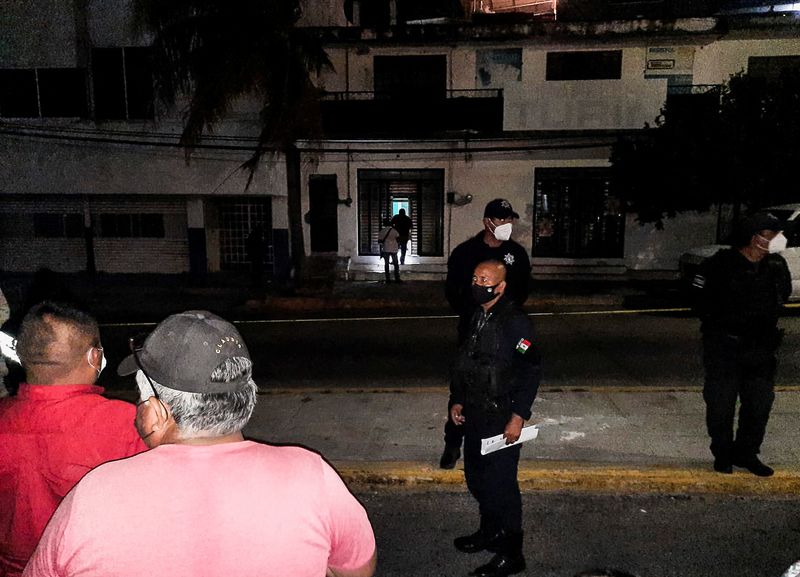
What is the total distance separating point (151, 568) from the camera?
1.27 meters

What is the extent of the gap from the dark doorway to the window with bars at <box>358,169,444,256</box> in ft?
2.48

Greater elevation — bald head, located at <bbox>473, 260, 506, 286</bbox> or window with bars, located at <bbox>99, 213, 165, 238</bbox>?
bald head, located at <bbox>473, 260, 506, 286</bbox>

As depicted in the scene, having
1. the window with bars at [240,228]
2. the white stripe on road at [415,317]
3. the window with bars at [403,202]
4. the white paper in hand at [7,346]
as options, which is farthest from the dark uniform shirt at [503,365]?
the window with bars at [240,228]

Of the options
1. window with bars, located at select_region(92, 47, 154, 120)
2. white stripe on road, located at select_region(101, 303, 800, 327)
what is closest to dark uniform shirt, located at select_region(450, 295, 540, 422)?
white stripe on road, located at select_region(101, 303, 800, 327)

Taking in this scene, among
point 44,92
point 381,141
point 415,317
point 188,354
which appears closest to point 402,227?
point 381,141

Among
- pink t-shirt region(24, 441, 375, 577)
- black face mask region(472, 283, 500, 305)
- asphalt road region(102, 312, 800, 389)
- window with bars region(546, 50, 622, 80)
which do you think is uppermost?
window with bars region(546, 50, 622, 80)

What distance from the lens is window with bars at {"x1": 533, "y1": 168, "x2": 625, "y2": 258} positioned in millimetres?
16891

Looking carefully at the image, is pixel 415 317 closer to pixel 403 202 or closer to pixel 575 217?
pixel 403 202

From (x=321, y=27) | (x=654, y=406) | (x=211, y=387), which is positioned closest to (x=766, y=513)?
(x=654, y=406)

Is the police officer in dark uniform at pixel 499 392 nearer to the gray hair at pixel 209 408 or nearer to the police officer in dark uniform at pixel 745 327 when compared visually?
the police officer in dark uniform at pixel 745 327

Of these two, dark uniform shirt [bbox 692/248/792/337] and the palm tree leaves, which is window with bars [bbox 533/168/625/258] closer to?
the palm tree leaves

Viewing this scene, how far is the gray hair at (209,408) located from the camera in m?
1.43

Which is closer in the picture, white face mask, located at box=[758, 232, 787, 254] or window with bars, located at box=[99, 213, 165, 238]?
white face mask, located at box=[758, 232, 787, 254]

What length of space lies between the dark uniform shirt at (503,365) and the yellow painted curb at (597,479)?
4.26ft
